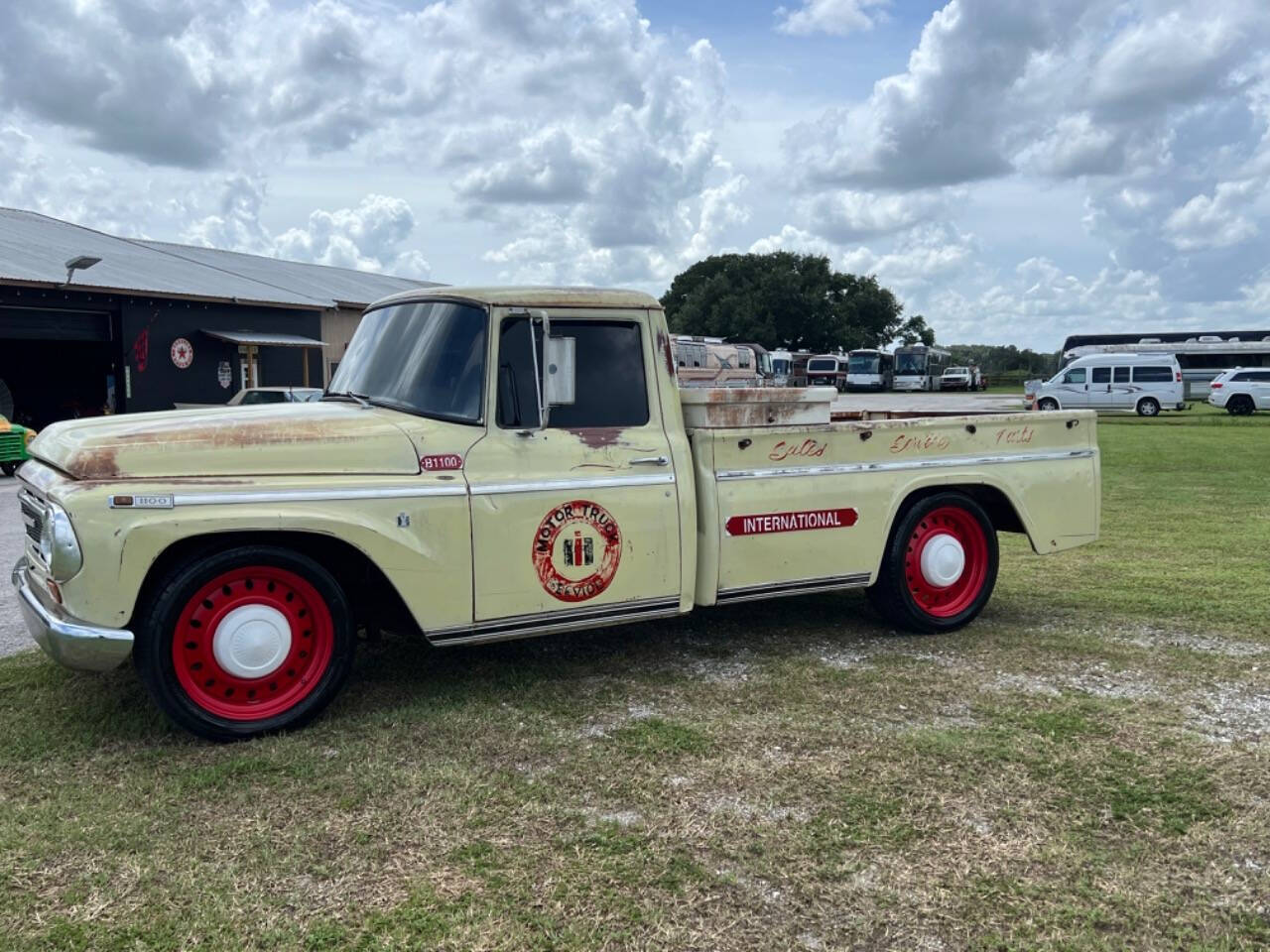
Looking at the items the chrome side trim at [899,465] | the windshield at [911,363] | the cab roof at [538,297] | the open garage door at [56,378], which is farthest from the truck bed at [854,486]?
the windshield at [911,363]

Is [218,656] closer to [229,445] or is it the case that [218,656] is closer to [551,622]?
[229,445]

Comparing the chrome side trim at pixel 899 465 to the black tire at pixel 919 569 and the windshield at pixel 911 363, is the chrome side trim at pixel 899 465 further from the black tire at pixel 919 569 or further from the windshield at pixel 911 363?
the windshield at pixel 911 363

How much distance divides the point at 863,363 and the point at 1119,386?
2559cm

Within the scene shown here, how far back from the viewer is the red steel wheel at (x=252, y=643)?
410 cm

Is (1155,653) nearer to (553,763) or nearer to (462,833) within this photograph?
(553,763)

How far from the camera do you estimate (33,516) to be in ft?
14.1

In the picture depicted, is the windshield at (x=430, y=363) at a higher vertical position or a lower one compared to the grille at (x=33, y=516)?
higher

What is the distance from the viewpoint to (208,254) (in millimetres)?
30875

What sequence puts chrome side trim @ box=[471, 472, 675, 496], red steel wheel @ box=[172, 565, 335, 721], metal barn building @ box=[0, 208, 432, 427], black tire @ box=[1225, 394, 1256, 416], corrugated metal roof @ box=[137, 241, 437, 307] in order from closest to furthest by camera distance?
red steel wheel @ box=[172, 565, 335, 721] → chrome side trim @ box=[471, 472, 675, 496] → metal barn building @ box=[0, 208, 432, 427] → corrugated metal roof @ box=[137, 241, 437, 307] → black tire @ box=[1225, 394, 1256, 416]

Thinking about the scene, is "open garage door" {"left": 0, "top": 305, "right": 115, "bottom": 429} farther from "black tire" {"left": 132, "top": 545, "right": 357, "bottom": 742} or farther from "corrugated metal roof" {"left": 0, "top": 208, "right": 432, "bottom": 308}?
"black tire" {"left": 132, "top": 545, "right": 357, "bottom": 742}

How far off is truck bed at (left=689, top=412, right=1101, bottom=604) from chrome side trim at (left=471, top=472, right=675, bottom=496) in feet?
0.97

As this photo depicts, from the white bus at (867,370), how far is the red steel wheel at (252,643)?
189 feet

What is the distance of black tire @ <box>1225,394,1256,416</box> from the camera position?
34094mm

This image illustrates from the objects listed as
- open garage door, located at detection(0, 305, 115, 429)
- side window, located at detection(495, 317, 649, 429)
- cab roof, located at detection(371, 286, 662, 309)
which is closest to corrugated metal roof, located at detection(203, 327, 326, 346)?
open garage door, located at detection(0, 305, 115, 429)
